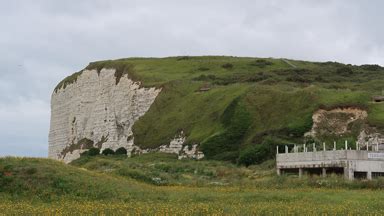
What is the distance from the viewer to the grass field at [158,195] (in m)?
21.7

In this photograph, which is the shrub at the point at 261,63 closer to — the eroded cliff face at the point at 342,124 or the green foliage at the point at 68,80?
the green foliage at the point at 68,80

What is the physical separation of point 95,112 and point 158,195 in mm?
72914

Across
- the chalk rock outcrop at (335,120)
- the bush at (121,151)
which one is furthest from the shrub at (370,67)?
the bush at (121,151)

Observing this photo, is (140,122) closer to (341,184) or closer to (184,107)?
(184,107)

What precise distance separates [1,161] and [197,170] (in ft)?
68.0

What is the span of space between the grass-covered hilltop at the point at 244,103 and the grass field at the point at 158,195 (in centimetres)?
2078

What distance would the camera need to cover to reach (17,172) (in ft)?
106

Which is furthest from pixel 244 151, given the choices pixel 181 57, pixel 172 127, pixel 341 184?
pixel 181 57

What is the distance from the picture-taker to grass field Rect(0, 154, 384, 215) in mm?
21703

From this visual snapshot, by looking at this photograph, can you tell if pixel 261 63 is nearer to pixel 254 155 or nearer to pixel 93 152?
pixel 93 152

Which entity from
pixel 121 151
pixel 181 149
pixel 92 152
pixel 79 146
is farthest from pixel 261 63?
pixel 181 149

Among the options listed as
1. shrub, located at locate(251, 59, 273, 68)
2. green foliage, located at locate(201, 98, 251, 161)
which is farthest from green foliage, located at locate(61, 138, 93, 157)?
green foliage, located at locate(201, 98, 251, 161)

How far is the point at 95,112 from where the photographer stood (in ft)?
331

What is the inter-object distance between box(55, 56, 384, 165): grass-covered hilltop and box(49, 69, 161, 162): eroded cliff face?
74.8 inches
